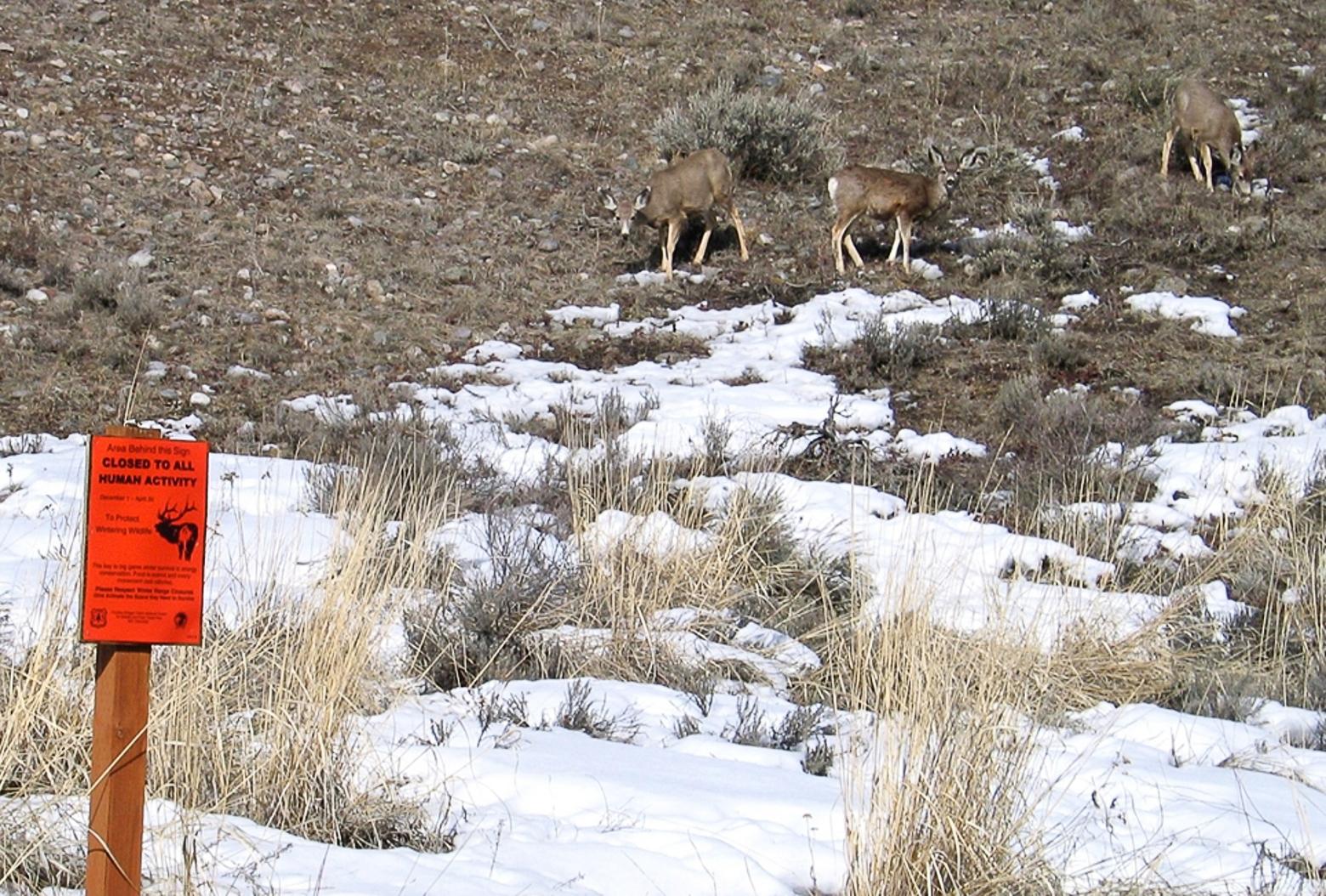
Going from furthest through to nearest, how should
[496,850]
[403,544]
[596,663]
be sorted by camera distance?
1. [403,544]
2. [596,663]
3. [496,850]

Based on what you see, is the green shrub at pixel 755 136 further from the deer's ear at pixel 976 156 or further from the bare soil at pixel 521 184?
the deer's ear at pixel 976 156

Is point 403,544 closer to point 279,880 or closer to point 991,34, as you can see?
point 279,880

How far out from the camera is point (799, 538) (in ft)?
24.0

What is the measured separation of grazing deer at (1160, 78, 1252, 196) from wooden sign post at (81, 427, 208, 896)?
1522cm

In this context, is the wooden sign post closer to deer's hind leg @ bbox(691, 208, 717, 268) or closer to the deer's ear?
deer's hind leg @ bbox(691, 208, 717, 268)

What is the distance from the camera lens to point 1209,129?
1558cm

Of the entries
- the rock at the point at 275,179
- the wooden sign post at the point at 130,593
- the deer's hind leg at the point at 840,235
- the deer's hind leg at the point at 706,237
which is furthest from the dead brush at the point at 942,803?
the rock at the point at 275,179

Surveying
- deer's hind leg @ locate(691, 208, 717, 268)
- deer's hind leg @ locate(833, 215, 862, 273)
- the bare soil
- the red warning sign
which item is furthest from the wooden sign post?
deer's hind leg @ locate(691, 208, 717, 268)

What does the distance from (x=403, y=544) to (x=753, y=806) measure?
3.25 meters

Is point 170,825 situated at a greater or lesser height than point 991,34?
lesser

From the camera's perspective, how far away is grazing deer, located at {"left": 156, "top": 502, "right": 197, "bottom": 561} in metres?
2.57

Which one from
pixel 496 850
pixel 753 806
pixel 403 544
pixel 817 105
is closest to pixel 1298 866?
pixel 753 806

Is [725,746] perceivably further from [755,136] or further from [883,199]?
[755,136]

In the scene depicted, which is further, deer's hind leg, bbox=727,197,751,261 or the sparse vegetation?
deer's hind leg, bbox=727,197,751,261
